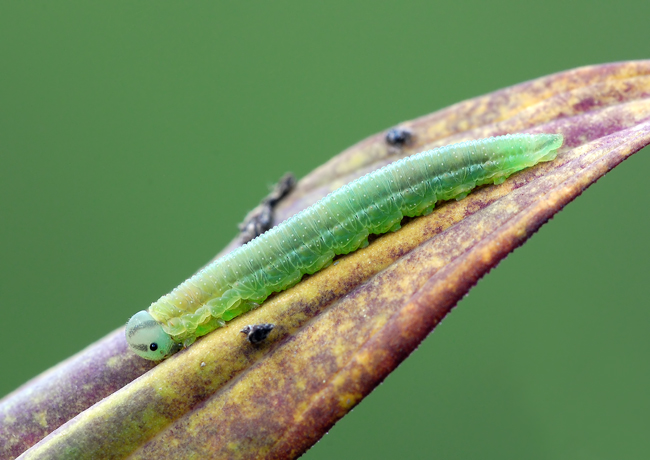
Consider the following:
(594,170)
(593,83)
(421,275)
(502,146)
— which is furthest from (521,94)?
(421,275)

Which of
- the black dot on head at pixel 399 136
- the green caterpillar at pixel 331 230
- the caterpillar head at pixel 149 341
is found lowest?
the caterpillar head at pixel 149 341

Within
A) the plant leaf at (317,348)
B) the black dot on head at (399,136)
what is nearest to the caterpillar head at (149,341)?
the plant leaf at (317,348)

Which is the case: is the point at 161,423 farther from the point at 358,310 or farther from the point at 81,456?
the point at 358,310

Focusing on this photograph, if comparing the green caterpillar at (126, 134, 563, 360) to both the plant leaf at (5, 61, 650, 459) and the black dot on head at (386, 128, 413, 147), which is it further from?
the black dot on head at (386, 128, 413, 147)

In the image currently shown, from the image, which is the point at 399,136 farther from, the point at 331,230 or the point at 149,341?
the point at 149,341

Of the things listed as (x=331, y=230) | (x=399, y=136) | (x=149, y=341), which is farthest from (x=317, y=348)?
(x=399, y=136)

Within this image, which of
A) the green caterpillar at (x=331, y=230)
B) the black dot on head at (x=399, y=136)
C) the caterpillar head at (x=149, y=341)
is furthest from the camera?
the black dot on head at (x=399, y=136)

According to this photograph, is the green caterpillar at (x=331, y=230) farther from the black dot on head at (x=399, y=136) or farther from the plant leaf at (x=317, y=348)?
the black dot on head at (x=399, y=136)
